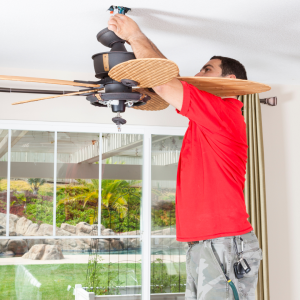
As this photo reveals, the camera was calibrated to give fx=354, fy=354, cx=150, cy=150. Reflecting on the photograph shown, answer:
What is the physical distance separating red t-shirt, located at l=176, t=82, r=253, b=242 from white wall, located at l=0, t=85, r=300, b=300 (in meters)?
1.71

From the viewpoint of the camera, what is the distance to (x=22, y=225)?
10.4ft

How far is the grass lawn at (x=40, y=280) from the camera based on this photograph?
3158 millimetres

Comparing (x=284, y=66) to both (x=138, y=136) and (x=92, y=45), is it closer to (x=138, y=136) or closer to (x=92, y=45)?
(x=138, y=136)

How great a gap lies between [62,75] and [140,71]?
2297 millimetres

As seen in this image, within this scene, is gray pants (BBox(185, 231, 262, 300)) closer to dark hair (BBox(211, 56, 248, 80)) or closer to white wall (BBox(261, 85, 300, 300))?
dark hair (BBox(211, 56, 248, 80))

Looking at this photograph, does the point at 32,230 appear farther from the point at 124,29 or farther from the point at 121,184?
the point at 124,29

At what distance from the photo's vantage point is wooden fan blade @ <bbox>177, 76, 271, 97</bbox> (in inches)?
54.7

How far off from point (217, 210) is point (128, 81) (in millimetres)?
802

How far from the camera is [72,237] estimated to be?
324 centimetres

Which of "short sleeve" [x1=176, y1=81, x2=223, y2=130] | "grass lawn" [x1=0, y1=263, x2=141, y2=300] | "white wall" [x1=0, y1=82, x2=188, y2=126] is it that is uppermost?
"white wall" [x1=0, y1=82, x2=188, y2=126]

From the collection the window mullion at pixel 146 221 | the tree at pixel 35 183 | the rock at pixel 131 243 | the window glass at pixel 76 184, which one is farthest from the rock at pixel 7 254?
the window mullion at pixel 146 221

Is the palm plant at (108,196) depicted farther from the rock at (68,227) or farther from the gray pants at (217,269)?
the gray pants at (217,269)

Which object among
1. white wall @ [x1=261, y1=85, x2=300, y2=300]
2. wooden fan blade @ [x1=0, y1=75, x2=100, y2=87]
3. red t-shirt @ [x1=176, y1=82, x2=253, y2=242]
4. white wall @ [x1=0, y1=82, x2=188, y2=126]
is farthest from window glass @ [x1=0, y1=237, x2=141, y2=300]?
wooden fan blade @ [x1=0, y1=75, x2=100, y2=87]

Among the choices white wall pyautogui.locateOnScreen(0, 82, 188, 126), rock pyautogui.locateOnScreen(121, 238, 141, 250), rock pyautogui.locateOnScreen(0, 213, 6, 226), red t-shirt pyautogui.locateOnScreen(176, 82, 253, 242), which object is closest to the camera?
red t-shirt pyautogui.locateOnScreen(176, 82, 253, 242)
